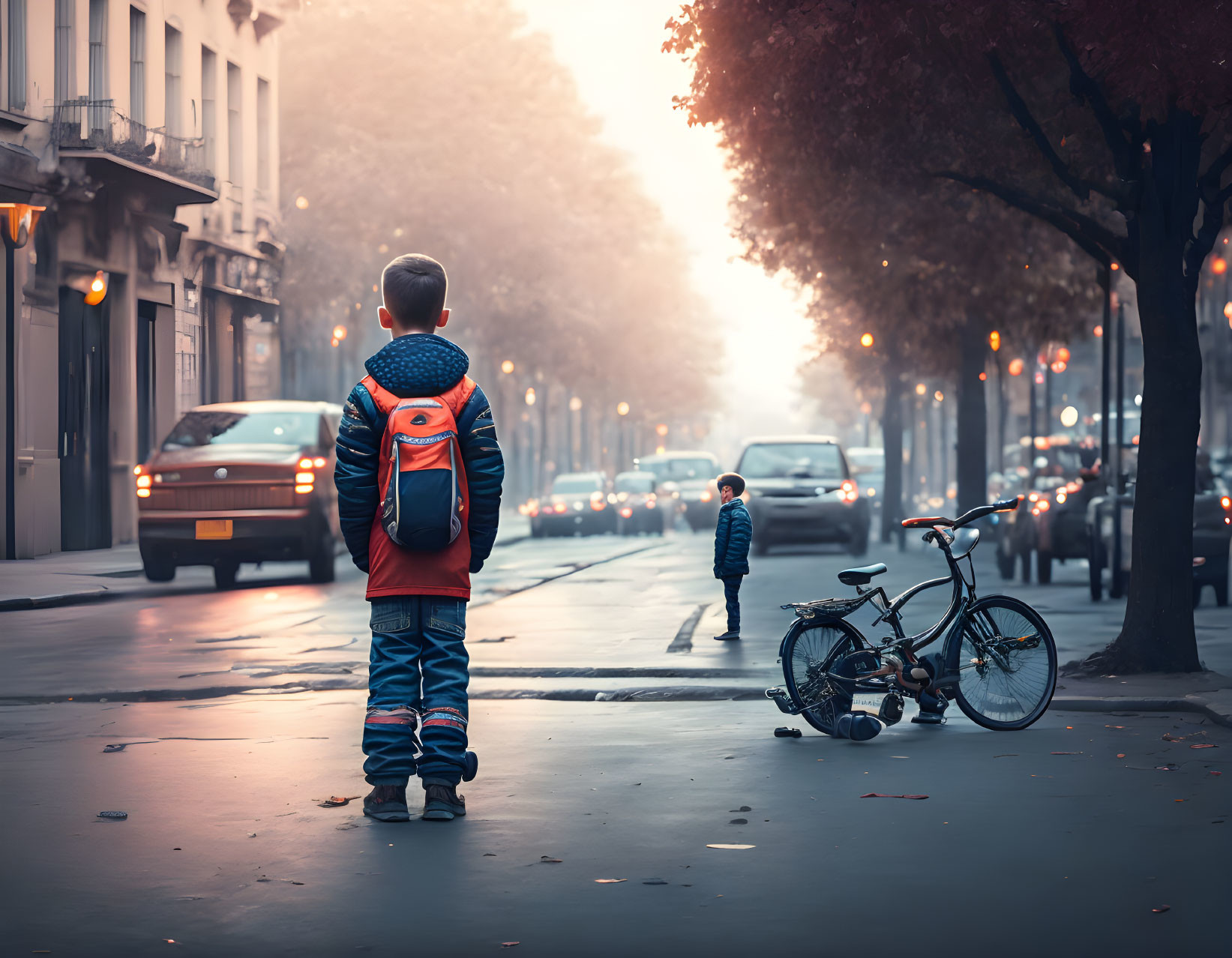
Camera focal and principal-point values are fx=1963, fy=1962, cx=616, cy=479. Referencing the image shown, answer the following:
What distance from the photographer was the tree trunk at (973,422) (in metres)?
34.1

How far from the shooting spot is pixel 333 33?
1928 inches

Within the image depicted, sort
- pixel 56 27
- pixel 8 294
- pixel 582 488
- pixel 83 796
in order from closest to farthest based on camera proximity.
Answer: pixel 83 796 → pixel 8 294 → pixel 56 27 → pixel 582 488

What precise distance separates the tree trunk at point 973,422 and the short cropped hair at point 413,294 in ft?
89.6

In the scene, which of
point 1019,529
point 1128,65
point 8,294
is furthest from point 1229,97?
point 8,294

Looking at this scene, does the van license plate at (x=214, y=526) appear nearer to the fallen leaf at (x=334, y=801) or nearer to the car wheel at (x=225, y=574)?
the car wheel at (x=225, y=574)

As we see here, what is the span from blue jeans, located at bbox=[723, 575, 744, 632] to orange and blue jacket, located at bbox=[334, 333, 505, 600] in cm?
774

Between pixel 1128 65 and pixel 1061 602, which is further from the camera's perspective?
pixel 1061 602

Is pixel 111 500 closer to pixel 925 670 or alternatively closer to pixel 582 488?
pixel 582 488

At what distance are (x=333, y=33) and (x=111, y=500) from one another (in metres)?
21.6

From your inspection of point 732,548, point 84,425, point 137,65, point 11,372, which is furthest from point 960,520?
point 137,65

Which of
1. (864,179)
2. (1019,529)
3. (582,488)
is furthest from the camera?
(582,488)

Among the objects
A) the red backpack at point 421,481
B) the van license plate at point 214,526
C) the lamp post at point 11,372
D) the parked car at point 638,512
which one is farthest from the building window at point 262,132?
the red backpack at point 421,481

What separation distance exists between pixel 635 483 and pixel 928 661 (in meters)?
38.6

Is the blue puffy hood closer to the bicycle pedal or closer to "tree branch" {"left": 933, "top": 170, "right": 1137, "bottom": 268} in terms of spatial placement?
the bicycle pedal
